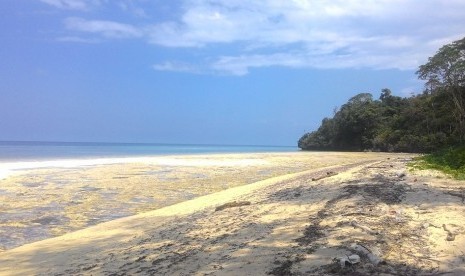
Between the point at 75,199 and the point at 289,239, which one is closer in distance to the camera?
the point at 289,239

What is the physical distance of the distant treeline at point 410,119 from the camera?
35281 mm

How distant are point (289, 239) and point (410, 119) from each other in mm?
59383

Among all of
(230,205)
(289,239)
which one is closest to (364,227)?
(289,239)

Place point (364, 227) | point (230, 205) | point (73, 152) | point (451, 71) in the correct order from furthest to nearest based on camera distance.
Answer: point (73, 152)
point (451, 71)
point (230, 205)
point (364, 227)

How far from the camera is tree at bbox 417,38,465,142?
34.4m

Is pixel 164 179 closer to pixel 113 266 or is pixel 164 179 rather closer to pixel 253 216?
pixel 253 216

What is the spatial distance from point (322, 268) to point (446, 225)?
248cm

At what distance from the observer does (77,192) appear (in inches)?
635

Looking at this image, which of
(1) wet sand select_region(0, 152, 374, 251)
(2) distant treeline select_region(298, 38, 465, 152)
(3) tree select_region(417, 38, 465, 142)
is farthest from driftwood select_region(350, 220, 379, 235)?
(3) tree select_region(417, 38, 465, 142)

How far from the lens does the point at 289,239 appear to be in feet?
19.9

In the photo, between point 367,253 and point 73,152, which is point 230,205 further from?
point 73,152

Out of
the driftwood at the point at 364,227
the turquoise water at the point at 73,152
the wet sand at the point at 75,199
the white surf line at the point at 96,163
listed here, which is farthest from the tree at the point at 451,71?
the turquoise water at the point at 73,152

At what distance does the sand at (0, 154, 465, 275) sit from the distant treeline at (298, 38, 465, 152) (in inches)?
852

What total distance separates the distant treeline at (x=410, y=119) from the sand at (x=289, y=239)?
21.6m
